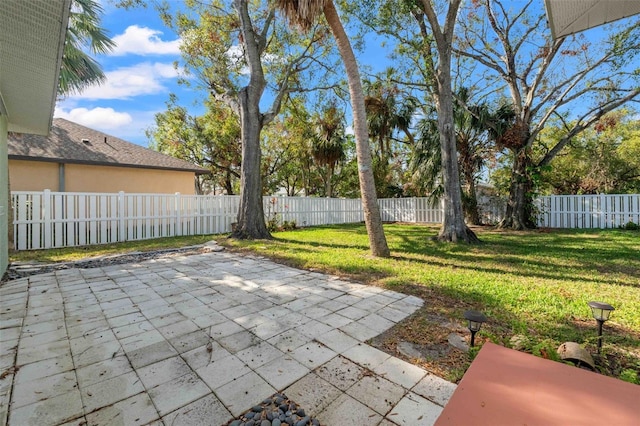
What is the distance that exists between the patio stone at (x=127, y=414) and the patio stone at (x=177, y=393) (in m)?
0.05

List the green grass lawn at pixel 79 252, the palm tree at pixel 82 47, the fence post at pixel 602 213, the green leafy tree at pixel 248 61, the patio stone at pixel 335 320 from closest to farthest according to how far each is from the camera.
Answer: the patio stone at pixel 335 320 → the green grass lawn at pixel 79 252 → the palm tree at pixel 82 47 → the green leafy tree at pixel 248 61 → the fence post at pixel 602 213

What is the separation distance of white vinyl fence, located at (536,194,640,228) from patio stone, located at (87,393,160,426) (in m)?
14.5

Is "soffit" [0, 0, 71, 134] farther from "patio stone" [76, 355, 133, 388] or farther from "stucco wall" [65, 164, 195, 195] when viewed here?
"stucco wall" [65, 164, 195, 195]

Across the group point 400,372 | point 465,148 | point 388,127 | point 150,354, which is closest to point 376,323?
point 400,372

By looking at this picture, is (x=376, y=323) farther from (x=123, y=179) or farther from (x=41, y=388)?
(x=123, y=179)

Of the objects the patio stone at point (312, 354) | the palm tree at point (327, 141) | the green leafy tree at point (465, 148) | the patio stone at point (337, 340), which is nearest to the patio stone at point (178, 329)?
the patio stone at point (312, 354)

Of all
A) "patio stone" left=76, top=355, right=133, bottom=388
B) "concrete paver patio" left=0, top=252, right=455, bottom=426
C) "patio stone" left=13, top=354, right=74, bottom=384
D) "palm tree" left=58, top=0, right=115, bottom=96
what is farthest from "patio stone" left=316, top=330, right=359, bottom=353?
"palm tree" left=58, top=0, right=115, bottom=96

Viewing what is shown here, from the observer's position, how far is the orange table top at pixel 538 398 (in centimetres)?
131

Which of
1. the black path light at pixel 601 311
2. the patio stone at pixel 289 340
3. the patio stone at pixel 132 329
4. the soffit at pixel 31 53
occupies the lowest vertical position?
the patio stone at pixel 289 340

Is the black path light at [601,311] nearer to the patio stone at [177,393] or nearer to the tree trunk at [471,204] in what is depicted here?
the patio stone at [177,393]

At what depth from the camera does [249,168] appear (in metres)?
8.76

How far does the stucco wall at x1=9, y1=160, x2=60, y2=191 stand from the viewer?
9.41 meters

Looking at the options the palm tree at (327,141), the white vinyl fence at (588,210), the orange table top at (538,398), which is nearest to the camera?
the orange table top at (538,398)

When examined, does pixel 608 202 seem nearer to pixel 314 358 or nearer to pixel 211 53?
pixel 314 358
